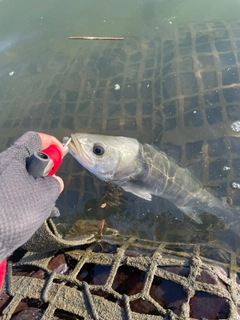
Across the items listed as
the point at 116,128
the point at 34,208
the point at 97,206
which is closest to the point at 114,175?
the point at 97,206

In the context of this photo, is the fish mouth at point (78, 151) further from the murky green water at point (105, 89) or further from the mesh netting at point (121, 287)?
the mesh netting at point (121, 287)

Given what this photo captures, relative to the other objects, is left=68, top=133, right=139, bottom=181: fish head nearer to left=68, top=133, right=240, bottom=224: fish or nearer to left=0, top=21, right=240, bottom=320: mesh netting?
left=68, top=133, right=240, bottom=224: fish

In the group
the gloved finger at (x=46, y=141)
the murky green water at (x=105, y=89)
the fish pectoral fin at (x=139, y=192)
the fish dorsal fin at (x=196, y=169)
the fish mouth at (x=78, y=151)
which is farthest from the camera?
the murky green water at (x=105, y=89)

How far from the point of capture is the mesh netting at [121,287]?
2467 millimetres

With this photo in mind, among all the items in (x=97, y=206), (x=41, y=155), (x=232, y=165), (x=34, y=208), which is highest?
(x=41, y=155)

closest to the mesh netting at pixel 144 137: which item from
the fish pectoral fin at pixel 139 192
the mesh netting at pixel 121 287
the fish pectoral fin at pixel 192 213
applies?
the mesh netting at pixel 121 287

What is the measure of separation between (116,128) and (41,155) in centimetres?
325

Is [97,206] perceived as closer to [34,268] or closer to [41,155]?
[34,268]

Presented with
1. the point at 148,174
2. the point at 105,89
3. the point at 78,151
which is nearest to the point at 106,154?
the point at 78,151

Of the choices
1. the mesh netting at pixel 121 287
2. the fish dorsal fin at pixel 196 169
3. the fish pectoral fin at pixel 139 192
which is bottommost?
the fish pectoral fin at pixel 139 192

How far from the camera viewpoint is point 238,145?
5164 millimetres

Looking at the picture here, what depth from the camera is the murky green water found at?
5.17m

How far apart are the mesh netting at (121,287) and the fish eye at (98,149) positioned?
1717 mm

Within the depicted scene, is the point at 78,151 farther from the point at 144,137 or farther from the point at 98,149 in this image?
the point at 144,137
